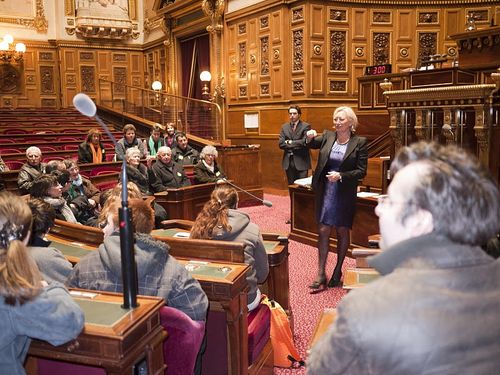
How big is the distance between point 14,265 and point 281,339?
183cm

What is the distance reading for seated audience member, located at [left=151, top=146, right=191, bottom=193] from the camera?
18.1 feet

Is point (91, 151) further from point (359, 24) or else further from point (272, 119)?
point (359, 24)

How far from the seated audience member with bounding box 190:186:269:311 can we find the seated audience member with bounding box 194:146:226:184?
3.16 metres

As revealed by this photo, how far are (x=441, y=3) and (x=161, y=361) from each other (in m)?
8.83

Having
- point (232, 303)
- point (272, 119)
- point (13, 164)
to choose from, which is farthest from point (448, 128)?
point (13, 164)

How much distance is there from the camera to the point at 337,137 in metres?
3.81

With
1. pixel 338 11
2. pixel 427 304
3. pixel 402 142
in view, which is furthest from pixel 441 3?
pixel 427 304

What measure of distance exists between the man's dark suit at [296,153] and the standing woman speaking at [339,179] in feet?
7.85

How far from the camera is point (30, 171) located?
5102 millimetres

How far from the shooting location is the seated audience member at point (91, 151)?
682cm

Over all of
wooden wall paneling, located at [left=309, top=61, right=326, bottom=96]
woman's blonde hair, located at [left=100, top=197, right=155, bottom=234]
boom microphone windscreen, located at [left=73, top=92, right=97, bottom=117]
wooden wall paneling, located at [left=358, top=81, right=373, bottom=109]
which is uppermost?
wooden wall paneling, located at [left=309, top=61, right=326, bottom=96]

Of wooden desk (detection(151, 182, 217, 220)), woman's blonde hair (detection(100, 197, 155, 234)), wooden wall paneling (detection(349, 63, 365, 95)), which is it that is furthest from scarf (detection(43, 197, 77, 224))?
wooden wall paneling (detection(349, 63, 365, 95))

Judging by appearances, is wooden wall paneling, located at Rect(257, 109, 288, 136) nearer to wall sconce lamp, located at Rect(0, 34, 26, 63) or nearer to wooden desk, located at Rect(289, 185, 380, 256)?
wooden desk, located at Rect(289, 185, 380, 256)

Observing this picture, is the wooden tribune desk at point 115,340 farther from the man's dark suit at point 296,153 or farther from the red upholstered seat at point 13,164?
the red upholstered seat at point 13,164
